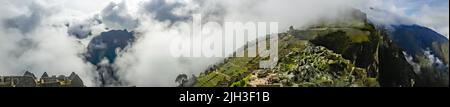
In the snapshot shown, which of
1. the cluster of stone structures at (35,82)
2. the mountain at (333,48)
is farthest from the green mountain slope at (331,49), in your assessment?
the cluster of stone structures at (35,82)

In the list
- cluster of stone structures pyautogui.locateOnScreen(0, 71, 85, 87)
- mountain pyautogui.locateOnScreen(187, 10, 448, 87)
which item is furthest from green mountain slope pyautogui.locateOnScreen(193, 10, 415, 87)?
cluster of stone structures pyautogui.locateOnScreen(0, 71, 85, 87)

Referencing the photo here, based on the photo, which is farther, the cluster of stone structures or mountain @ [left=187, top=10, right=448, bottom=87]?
mountain @ [left=187, top=10, right=448, bottom=87]

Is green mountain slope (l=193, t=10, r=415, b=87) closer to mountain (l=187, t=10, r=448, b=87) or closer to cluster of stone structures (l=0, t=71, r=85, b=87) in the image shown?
mountain (l=187, t=10, r=448, b=87)

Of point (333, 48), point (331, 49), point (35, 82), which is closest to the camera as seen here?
point (35, 82)

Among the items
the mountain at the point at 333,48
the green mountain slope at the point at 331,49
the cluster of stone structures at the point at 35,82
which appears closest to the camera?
the cluster of stone structures at the point at 35,82

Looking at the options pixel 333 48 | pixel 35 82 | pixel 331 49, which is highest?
pixel 333 48

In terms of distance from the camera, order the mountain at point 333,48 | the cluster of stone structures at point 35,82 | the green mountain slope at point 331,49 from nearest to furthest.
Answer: the cluster of stone structures at point 35,82, the green mountain slope at point 331,49, the mountain at point 333,48

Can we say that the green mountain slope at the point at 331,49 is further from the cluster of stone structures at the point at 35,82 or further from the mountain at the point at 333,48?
the cluster of stone structures at the point at 35,82

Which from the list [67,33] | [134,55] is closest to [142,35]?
[134,55]

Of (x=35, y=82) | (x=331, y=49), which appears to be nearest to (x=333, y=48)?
(x=331, y=49)

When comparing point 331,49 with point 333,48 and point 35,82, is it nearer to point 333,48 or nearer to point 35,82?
point 333,48

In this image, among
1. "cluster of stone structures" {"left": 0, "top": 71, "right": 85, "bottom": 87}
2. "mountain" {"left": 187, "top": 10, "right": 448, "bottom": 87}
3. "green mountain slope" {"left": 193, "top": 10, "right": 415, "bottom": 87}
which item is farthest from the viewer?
"mountain" {"left": 187, "top": 10, "right": 448, "bottom": 87}

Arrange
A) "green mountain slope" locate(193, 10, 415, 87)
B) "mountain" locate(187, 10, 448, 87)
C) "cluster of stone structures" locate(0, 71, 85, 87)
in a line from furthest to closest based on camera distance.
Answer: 1. "mountain" locate(187, 10, 448, 87)
2. "green mountain slope" locate(193, 10, 415, 87)
3. "cluster of stone structures" locate(0, 71, 85, 87)

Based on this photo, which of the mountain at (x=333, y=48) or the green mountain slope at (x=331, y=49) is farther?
the mountain at (x=333, y=48)
